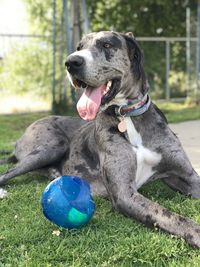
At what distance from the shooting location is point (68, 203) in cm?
356

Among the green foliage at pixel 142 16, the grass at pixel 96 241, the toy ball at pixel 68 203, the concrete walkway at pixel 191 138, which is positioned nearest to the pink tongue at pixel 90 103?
the toy ball at pixel 68 203

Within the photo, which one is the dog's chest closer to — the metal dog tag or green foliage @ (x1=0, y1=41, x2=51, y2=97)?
the metal dog tag

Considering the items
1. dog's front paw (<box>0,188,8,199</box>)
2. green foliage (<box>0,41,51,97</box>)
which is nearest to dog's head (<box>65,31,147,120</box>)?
dog's front paw (<box>0,188,8,199</box>)

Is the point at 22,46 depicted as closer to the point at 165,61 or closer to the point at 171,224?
the point at 165,61

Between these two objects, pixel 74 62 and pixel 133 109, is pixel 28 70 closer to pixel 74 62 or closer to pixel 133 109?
pixel 133 109

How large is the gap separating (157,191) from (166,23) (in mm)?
15567

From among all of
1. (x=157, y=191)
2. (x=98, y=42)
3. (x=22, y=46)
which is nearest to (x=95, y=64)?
(x=98, y=42)

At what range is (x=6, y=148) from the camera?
309 inches

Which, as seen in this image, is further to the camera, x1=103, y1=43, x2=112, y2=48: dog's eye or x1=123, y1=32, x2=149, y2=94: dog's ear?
x1=123, y1=32, x2=149, y2=94: dog's ear

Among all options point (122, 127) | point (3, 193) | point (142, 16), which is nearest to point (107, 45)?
point (122, 127)

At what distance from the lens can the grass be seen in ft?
10.5

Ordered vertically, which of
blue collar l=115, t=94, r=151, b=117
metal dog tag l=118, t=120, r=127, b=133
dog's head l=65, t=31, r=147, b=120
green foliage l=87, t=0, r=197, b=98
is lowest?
metal dog tag l=118, t=120, r=127, b=133

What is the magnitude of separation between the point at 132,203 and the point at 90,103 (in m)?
0.86

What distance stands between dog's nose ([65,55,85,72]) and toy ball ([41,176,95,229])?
848 mm
